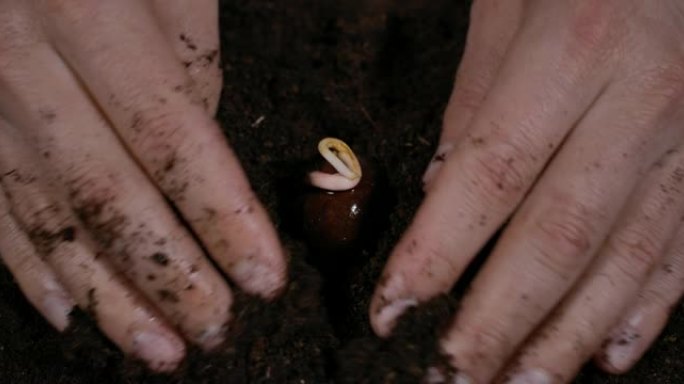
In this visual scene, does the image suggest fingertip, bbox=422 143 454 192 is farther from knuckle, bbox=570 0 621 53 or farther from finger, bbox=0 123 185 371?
finger, bbox=0 123 185 371

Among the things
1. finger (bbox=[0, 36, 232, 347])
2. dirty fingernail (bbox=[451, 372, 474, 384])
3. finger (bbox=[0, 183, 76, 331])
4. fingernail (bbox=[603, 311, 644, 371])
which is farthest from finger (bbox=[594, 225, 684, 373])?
finger (bbox=[0, 183, 76, 331])

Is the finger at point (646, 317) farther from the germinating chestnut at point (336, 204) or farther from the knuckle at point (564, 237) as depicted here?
the germinating chestnut at point (336, 204)

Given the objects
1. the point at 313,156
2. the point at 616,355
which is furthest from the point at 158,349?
the point at 616,355

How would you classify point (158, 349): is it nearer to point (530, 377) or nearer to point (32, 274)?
point (32, 274)

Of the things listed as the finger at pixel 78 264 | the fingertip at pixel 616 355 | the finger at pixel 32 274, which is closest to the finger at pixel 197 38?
the finger at pixel 78 264

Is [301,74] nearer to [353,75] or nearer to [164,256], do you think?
[353,75]

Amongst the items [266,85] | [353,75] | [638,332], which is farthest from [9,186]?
[638,332]

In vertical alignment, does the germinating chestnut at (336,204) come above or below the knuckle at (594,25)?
below
